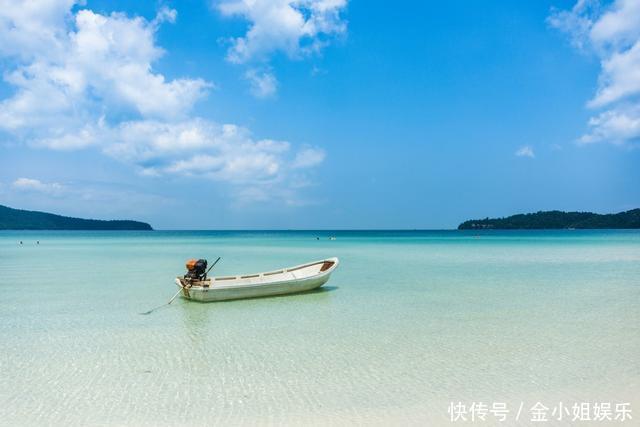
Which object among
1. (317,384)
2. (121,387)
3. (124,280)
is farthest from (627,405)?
(124,280)

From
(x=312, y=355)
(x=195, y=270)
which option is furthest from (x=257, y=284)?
(x=312, y=355)

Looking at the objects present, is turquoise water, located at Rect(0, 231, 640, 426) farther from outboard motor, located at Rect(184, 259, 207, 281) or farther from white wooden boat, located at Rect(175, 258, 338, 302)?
outboard motor, located at Rect(184, 259, 207, 281)

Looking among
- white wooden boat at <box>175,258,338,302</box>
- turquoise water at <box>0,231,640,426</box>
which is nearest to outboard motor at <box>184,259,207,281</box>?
white wooden boat at <box>175,258,338,302</box>

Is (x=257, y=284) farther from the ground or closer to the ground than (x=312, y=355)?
farther from the ground

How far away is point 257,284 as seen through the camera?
14.8m

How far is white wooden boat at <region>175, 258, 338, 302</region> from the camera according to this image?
1432 centimetres

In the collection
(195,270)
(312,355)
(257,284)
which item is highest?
(195,270)

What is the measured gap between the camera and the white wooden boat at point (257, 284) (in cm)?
1432

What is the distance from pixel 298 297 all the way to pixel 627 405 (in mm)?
10347

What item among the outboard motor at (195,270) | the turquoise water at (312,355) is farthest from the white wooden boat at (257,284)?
the turquoise water at (312,355)

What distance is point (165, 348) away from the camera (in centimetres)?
931

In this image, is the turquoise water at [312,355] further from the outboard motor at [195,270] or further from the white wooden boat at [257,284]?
the outboard motor at [195,270]

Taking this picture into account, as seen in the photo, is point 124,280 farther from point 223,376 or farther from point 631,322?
point 631,322

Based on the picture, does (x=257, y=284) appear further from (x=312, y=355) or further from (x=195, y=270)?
(x=312, y=355)
